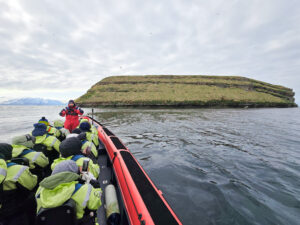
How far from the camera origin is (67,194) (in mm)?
1640

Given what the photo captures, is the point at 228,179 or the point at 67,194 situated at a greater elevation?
the point at 67,194

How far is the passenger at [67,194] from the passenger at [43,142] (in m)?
2.31

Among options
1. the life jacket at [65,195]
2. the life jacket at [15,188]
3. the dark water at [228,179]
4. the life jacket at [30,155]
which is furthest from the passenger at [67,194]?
the dark water at [228,179]

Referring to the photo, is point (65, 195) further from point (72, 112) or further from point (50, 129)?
point (72, 112)

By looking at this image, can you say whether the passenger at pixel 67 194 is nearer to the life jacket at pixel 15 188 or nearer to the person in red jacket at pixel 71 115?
the life jacket at pixel 15 188

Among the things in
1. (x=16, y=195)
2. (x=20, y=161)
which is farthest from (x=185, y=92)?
(x=16, y=195)

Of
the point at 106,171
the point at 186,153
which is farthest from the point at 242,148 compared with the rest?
the point at 106,171

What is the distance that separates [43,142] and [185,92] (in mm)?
54185

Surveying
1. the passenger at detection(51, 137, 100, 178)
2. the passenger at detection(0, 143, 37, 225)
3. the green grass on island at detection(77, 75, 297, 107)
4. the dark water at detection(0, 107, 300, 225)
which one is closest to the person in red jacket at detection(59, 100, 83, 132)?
the dark water at detection(0, 107, 300, 225)

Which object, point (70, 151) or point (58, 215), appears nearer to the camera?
point (58, 215)

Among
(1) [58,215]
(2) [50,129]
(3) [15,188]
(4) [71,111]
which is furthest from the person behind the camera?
(4) [71,111]

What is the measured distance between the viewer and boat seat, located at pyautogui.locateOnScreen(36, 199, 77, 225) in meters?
1.56

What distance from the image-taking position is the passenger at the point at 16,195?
1.95 m

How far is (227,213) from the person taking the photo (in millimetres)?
2881
